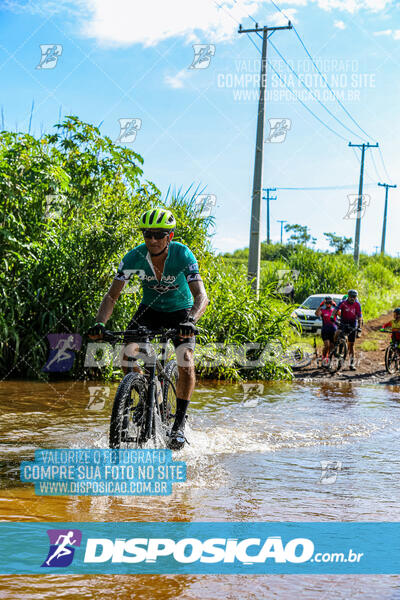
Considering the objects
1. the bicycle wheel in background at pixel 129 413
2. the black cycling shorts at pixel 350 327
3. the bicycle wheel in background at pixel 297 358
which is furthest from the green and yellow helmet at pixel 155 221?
the black cycling shorts at pixel 350 327

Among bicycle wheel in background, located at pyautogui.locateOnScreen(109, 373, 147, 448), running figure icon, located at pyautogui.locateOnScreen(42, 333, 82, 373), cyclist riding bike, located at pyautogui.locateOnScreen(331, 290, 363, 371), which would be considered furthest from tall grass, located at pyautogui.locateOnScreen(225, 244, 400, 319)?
bicycle wheel in background, located at pyautogui.locateOnScreen(109, 373, 147, 448)

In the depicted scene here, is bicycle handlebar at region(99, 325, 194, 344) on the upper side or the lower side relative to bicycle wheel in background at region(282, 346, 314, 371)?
upper

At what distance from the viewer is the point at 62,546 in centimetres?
386

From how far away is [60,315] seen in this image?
10.4 m

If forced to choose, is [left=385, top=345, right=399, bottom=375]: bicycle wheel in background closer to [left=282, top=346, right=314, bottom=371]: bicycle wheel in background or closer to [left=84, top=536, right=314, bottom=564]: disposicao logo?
[left=282, top=346, right=314, bottom=371]: bicycle wheel in background

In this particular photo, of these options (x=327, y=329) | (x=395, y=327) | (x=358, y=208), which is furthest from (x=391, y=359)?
(x=358, y=208)

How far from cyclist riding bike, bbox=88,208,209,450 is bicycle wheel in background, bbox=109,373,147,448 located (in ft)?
0.84

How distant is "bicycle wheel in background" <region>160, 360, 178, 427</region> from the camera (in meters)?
5.92

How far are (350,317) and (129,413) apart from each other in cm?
1189

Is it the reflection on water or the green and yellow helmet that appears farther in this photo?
the green and yellow helmet

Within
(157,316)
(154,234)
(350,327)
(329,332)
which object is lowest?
(329,332)

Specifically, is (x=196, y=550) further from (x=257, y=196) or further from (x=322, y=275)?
(x=322, y=275)

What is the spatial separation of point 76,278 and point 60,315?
2.28ft

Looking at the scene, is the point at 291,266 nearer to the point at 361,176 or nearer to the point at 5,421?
the point at 361,176
